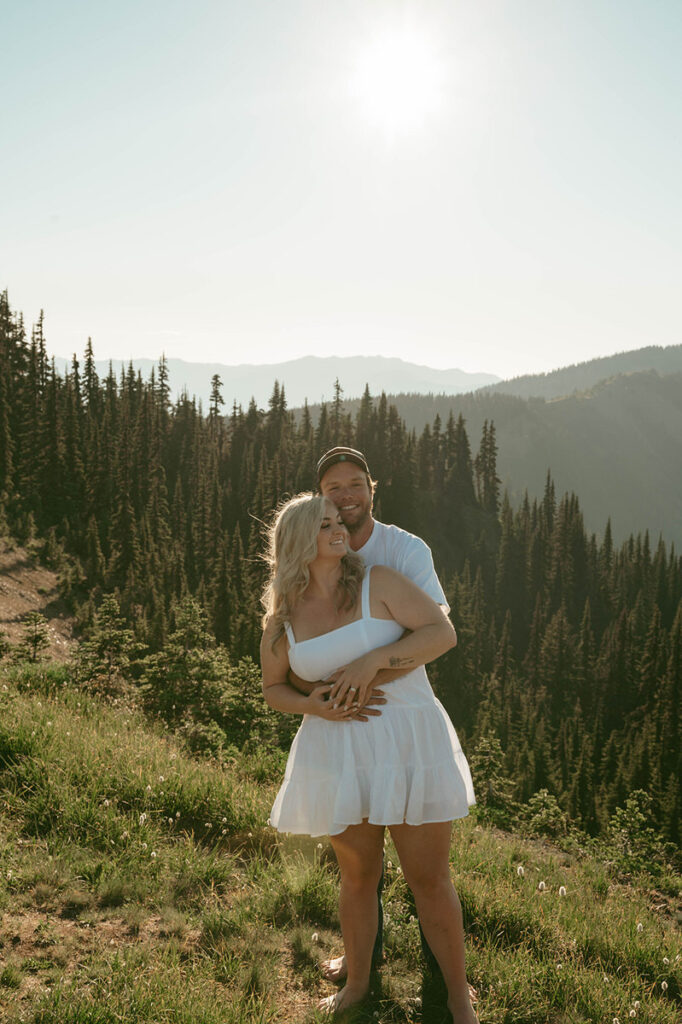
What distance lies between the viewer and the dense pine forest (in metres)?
45.9

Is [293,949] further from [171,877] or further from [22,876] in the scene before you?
[22,876]

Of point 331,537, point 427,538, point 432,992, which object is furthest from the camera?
point 427,538

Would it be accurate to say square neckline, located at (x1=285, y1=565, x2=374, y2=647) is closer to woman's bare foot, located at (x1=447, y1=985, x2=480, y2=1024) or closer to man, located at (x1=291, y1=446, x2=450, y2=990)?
man, located at (x1=291, y1=446, x2=450, y2=990)

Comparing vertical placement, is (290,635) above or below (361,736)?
above

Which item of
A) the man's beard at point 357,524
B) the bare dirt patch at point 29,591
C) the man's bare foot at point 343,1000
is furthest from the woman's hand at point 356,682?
the bare dirt patch at point 29,591

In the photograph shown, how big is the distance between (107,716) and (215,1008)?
4279mm

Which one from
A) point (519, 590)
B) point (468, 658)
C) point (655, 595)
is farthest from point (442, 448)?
point (468, 658)

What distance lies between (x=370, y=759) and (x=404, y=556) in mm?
1017

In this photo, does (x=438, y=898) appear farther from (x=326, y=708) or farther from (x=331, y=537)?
(x=331, y=537)

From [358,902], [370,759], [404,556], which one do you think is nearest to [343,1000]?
[358,902]

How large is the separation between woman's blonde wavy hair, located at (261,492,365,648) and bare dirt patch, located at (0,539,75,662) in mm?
25087

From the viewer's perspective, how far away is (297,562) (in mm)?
3309

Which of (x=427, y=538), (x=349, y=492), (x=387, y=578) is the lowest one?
(x=427, y=538)

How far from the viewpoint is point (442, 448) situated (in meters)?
101
